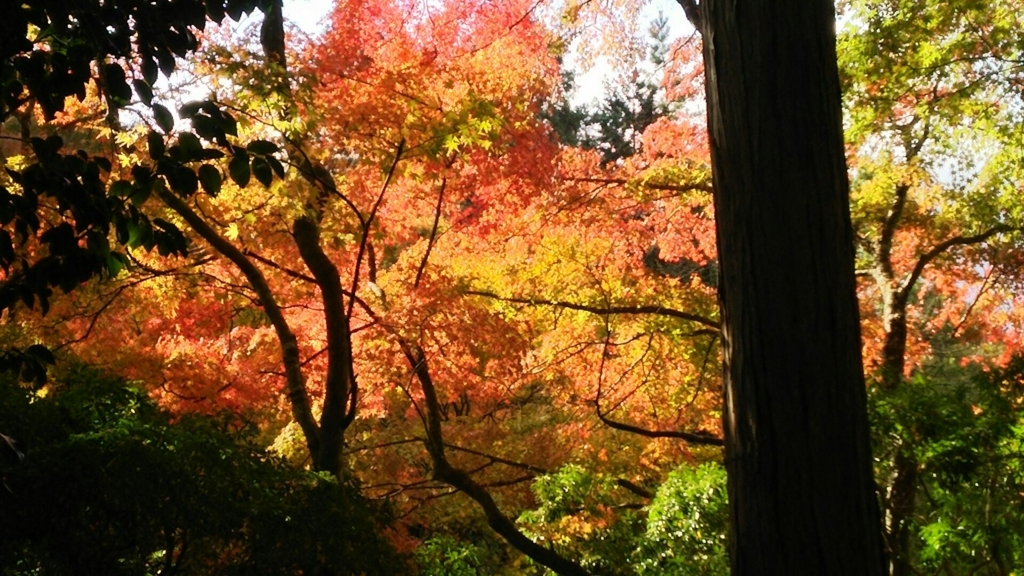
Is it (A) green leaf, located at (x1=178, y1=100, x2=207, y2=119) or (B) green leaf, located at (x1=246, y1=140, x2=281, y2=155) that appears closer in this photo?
(A) green leaf, located at (x1=178, y1=100, x2=207, y2=119)

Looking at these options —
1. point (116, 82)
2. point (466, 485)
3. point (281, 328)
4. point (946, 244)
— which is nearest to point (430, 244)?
point (281, 328)

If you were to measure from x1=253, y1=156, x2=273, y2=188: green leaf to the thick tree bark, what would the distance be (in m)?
1.13

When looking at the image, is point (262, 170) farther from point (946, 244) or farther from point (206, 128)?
point (946, 244)

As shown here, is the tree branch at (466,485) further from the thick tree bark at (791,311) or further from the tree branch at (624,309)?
the thick tree bark at (791,311)

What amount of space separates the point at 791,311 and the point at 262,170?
1315 millimetres

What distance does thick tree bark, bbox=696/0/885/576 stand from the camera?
→ 90.4 inches

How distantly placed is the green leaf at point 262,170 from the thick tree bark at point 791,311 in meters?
1.13

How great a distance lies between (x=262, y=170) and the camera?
7.89 feet

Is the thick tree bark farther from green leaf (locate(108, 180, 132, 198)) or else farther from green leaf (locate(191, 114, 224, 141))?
green leaf (locate(108, 180, 132, 198))

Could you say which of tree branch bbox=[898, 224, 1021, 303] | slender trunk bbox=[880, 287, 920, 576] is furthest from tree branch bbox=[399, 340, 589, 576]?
tree branch bbox=[898, 224, 1021, 303]

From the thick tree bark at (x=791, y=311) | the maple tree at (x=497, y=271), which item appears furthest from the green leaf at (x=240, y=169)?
the maple tree at (x=497, y=271)

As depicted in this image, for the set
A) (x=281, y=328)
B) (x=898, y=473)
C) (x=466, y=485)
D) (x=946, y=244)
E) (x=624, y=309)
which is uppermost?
(x=946, y=244)

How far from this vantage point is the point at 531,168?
8312mm

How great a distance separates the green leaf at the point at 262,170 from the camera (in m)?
2.39
